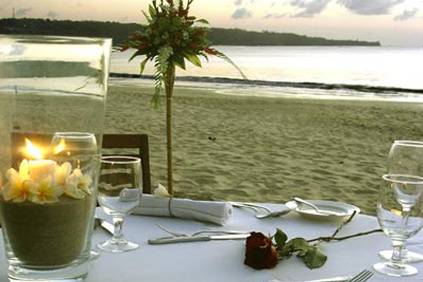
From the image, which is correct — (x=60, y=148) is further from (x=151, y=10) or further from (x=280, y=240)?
(x=151, y=10)

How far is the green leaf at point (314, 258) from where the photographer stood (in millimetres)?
1772

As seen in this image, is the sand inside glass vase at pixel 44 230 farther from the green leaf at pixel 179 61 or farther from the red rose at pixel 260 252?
the green leaf at pixel 179 61

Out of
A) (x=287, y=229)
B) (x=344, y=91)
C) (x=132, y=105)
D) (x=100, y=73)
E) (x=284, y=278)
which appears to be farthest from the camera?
(x=344, y=91)

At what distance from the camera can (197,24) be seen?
304cm

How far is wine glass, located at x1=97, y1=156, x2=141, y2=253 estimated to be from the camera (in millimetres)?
1863

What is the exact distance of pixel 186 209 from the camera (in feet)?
7.31

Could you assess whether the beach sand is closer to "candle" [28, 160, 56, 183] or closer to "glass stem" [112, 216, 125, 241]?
"glass stem" [112, 216, 125, 241]

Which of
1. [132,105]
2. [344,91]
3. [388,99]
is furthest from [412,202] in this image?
[344,91]

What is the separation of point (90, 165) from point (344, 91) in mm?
26277

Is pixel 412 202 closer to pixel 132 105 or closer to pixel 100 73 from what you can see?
pixel 100 73

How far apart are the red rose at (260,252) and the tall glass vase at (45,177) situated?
409 millimetres

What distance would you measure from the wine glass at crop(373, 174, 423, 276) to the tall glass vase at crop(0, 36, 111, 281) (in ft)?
2.36

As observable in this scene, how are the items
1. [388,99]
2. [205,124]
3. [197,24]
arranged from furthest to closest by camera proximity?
[388,99], [205,124], [197,24]

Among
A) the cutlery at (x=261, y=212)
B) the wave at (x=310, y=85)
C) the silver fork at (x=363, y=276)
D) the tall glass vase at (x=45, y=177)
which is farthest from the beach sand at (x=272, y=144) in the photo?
the wave at (x=310, y=85)
